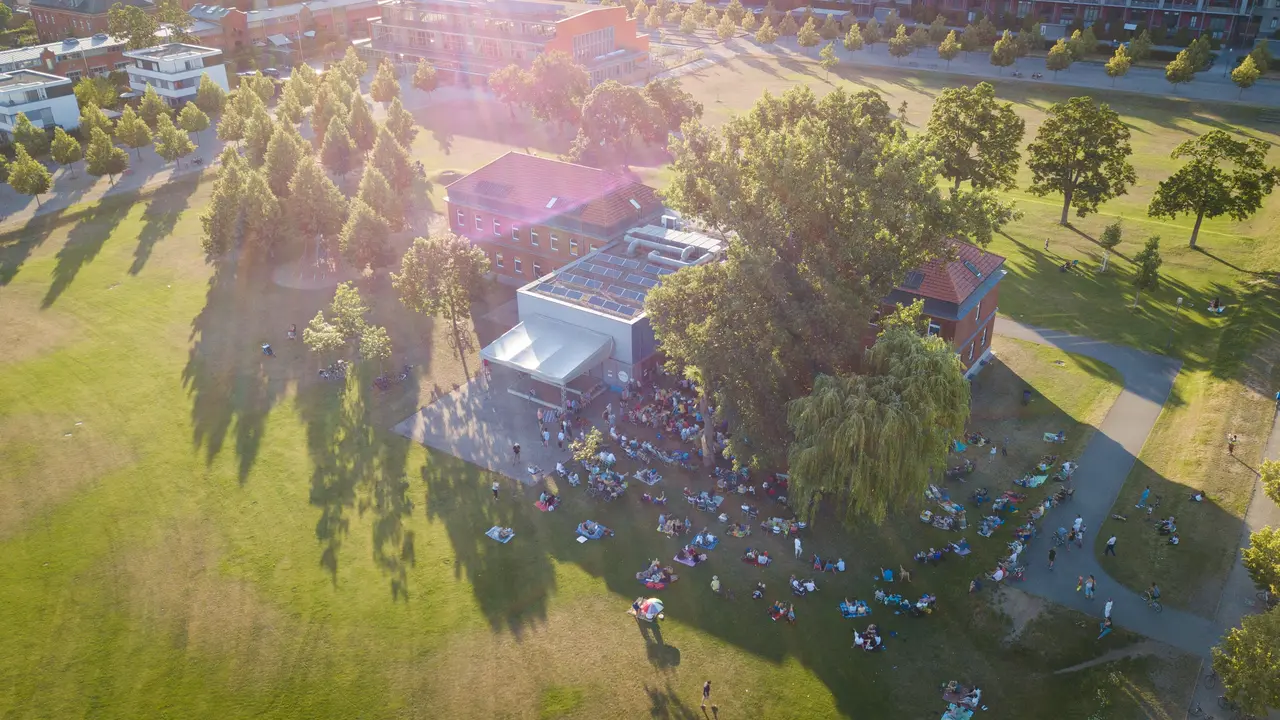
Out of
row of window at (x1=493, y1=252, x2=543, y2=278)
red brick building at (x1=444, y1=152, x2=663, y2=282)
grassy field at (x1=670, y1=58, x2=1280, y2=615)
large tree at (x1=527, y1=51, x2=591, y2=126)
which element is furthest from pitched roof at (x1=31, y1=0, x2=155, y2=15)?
row of window at (x1=493, y1=252, x2=543, y2=278)

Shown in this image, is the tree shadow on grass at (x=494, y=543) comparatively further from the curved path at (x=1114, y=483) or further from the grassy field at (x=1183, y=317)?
the grassy field at (x=1183, y=317)

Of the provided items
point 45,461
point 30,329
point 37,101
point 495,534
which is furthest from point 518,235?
point 37,101

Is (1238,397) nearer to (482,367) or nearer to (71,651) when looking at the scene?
(482,367)

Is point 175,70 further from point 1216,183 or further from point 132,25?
point 1216,183

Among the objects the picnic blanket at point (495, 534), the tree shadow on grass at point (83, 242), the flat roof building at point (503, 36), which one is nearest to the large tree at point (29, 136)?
the tree shadow on grass at point (83, 242)

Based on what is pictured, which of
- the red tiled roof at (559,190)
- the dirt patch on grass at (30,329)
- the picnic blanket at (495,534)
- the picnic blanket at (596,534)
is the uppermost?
the red tiled roof at (559,190)

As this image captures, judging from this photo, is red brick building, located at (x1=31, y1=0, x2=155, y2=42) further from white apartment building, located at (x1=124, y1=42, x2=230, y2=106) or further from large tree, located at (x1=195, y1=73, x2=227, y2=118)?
large tree, located at (x1=195, y1=73, x2=227, y2=118)
